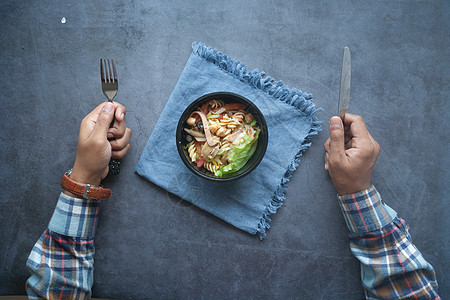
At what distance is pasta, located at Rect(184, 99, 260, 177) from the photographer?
1.17 m

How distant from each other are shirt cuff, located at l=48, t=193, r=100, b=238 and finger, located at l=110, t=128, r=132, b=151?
0.81ft

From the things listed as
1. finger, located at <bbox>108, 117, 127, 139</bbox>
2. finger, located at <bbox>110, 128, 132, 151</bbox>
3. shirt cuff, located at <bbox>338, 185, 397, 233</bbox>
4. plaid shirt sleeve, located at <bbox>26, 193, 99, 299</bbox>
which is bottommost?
plaid shirt sleeve, located at <bbox>26, 193, 99, 299</bbox>

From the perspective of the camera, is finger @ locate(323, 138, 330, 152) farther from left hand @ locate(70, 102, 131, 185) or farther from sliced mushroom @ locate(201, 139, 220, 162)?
left hand @ locate(70, 102, 131, 185)

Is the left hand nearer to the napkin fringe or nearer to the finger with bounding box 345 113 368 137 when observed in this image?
the napkin fringe

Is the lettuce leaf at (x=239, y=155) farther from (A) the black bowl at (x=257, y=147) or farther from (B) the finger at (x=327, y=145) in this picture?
(B) the finger at (x=327, y=145)

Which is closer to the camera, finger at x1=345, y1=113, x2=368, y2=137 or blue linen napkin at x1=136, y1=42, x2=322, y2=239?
finger at x1=345, y1=113, x2=368, y2=137

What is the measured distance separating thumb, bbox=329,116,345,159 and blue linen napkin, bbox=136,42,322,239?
0.15 metres

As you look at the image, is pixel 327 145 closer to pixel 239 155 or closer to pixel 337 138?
pixel 337 138

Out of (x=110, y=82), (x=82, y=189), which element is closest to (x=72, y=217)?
(x=82, y=189)

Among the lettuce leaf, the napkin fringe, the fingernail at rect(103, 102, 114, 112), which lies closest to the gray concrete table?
the napkin fringe

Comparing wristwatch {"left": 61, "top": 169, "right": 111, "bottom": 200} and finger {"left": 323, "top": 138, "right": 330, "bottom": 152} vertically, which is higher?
finger {"left": 323, "top": 138, "right": 330, "bottom": 152}

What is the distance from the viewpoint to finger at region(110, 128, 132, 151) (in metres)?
1.22

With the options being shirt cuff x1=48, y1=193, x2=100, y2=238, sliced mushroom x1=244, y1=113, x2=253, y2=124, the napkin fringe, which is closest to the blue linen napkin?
the napkin fringe

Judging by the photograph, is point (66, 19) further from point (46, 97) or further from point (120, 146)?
point (120, 146)
